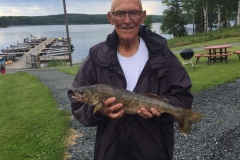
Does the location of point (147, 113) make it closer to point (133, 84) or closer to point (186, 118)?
point (133, 84)

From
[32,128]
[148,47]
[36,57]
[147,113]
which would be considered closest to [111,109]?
[147,113]

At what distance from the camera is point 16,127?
A: 821 cm

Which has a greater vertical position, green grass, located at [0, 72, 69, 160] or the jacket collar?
the jacket collar

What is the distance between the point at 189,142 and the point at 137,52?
14.0 feet

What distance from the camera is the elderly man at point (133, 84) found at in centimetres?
258

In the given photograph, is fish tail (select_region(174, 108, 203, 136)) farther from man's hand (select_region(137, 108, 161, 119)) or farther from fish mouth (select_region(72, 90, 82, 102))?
fish mouth (select_region(72, 90, 82, 102))

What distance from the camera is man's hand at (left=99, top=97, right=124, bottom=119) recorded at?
2436 mm

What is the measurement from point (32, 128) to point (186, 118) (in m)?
6.25

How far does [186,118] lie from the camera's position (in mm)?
2730

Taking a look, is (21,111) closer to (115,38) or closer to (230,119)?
(230,119)

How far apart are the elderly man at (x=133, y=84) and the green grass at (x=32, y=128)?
3.80 m

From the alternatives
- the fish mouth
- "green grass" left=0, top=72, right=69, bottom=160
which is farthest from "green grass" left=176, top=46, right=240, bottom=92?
the fish mouth

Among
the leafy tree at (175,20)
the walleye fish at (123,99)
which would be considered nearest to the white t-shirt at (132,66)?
the walleye fish at (123,99)

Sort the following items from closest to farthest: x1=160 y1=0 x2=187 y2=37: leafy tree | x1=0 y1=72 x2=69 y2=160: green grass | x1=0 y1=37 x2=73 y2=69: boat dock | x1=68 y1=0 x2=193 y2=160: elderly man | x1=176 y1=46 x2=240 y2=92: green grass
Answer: x1=68 y1=0 x2=193 y2=160: elderly man < x1=0 y1=72 x2=69 y2=160: green grass < x1=176 y1=46 x2=240 y2=92: green grass < x1=0 y1=37 x2=73 y2=69: boat dock < x1=160 y1=0 x2=187 y2=37: leafy tree
